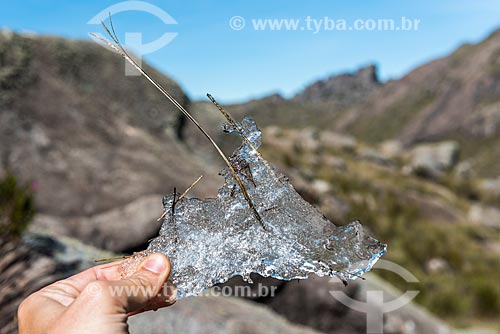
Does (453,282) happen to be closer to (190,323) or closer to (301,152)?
(190,323)

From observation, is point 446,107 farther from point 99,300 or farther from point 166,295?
point 99,300

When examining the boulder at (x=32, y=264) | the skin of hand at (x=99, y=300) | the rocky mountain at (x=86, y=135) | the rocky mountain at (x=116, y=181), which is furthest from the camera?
the rocky mountain at (x=86, y=135)

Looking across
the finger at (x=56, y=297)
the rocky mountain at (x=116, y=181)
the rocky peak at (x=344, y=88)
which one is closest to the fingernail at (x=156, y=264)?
the finger at (x=56, y=297)

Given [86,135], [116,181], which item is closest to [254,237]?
[116,181]

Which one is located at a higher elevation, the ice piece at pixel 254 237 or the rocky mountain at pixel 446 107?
the rocky mountain at pixel 446 107

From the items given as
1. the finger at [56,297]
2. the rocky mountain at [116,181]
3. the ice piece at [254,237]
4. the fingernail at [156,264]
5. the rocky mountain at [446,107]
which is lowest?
the finger at [56,297]

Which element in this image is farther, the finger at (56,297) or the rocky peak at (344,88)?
the rocky peak at (344,88)

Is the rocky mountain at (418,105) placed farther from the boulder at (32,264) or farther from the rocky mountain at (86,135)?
the boulder at (32,264)

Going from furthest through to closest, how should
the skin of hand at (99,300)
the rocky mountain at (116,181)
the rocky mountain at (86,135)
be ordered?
the rocky mountain at (86,135) → the rocky mountain at (116,181) → the skin of hand at (99,300)
